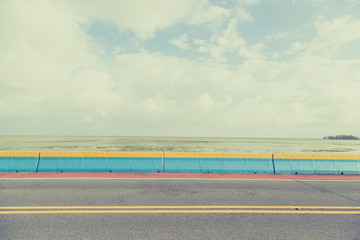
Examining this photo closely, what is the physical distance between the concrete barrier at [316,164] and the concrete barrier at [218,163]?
0.59 meters

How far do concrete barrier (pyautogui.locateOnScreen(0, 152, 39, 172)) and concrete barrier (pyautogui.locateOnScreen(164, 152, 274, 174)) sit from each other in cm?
621

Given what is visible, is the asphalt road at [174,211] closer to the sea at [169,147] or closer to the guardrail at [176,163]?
the guardrail at [176,163]

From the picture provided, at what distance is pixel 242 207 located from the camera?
531 cm

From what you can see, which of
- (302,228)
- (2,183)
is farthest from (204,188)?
(2,183)

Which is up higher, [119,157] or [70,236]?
[119,157]

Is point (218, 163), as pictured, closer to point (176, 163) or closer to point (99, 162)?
point (176, 163)

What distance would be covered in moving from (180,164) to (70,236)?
7012mm

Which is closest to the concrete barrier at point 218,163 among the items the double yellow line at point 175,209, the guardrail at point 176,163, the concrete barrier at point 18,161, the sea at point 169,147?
the guardrail at point 176,163

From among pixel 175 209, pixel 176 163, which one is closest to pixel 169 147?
pixel 176 163

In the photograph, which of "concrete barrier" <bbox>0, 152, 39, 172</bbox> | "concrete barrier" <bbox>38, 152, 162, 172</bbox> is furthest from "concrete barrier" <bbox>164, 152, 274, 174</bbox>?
"concrete barrier" <bbox>0, 152, 39, 172</bbox>

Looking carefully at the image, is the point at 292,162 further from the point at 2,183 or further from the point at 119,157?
the point at 2,183

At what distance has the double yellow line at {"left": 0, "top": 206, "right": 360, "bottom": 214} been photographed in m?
4.85

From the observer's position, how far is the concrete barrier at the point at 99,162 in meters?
10.0

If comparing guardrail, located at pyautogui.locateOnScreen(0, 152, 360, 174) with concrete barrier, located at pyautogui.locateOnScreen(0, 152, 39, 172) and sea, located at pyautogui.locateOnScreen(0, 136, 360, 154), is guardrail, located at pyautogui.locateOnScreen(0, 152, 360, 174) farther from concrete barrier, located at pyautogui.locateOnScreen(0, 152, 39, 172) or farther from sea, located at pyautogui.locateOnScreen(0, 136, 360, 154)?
sea, located at pyautogui.locateOnScreen(0, 136, 360, 154)
